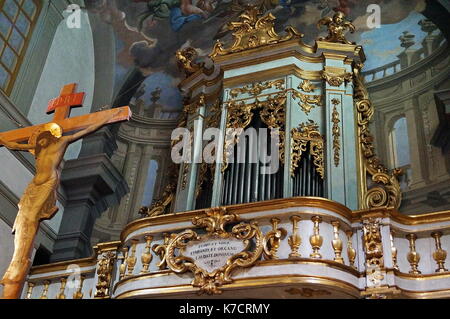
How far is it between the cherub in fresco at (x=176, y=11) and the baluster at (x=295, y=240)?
7.00m

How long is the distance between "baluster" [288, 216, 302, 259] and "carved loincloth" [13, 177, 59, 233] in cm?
325

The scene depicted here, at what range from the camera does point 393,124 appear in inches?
466

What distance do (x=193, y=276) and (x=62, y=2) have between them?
742 centimetres

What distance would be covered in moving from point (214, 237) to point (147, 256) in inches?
41.0

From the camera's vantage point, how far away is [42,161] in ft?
31.4

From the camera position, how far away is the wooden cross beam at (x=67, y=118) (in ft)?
31.0

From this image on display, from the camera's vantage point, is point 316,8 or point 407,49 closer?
point 407,49

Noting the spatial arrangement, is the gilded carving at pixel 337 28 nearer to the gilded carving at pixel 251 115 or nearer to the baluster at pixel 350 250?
the gilded carving at pixel 251 115

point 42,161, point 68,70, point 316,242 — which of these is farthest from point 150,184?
point 316,242

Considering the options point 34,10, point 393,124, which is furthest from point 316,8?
point 34,10

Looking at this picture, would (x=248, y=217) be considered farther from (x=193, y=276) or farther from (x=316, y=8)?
(x=316, y=8)

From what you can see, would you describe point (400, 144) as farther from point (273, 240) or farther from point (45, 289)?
point (45, 289)

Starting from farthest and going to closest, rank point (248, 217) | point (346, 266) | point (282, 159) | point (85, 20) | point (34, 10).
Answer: point (85, 20) < point (34, 10) < point (282, 159) < point (248, 217) < point (346, 266)

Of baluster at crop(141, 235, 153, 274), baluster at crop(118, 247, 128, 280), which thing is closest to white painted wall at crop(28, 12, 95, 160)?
baluster at crop(118, 247, 128, 280)
